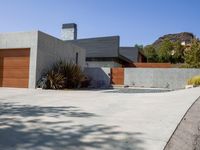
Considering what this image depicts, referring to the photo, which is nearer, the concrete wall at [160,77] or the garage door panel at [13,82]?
the garage door panel at [13,82]

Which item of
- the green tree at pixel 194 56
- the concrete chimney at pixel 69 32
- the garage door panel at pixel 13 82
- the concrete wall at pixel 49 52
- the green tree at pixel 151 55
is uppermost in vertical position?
the concrete chimney at pixel 69 32

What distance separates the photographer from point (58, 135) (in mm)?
5359

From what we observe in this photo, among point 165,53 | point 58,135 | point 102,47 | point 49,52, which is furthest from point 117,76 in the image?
point 165,53

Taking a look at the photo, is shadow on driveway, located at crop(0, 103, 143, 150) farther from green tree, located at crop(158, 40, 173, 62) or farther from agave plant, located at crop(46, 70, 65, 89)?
green tree, located at crop(158, 40, 173, 62)

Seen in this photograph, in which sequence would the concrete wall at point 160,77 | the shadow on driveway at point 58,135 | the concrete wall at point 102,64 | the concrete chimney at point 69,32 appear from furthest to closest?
1. the concrete chimney at point 69,32
2. the concrete wall at point 102,64
3. the concrete wall at point 160,77
4. the shadow on driveway at point 58,135

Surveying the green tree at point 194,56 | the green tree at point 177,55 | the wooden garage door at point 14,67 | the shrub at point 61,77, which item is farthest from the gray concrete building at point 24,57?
the green tree at point 177,55

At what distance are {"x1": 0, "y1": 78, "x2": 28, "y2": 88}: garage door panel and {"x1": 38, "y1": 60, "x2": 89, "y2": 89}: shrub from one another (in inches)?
43.5

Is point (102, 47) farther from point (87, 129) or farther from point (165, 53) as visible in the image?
point (87, 129)

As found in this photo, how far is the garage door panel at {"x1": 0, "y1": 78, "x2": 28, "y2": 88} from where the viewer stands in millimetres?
19375

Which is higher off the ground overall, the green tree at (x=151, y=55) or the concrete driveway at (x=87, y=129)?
the green tree at (x=151, y=55)

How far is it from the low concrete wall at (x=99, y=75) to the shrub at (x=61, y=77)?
5.16m

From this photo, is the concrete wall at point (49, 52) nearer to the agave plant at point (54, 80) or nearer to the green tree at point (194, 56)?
the agave plant at point (54, 80)

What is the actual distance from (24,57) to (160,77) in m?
13.1

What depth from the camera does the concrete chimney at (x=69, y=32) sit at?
41.1 metres
